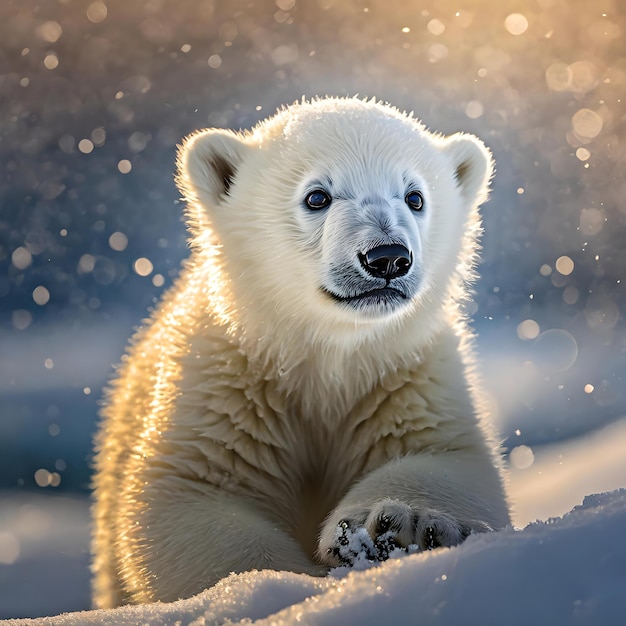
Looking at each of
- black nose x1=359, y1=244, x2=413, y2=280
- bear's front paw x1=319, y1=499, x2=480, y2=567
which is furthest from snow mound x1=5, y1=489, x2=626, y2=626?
black nose x1=359, y1=244, x2=413, y2=280

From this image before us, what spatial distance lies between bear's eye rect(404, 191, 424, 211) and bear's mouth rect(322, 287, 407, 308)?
1.42 ft

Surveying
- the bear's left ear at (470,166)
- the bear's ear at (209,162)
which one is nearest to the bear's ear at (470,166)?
the bear's left ear at (470,166)

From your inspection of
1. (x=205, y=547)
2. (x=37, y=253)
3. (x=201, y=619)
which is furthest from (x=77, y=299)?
(x=201, y=619)

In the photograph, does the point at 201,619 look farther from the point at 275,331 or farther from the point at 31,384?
the point at 31,384

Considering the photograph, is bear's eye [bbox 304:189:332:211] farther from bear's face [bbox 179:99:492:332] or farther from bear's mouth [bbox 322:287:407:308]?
bear's mouth [bbox 322:287:407:308]

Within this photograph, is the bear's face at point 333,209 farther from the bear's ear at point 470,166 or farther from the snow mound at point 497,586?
the snow mound at point 497,586

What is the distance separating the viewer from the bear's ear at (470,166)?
3.49 meters

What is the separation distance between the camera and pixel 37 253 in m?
10.6

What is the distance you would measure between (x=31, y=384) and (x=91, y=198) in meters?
2.54

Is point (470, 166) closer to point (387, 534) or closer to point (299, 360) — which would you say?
point (299, 360)

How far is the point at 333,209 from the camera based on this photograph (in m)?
2.85

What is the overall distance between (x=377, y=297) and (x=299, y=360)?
491 mm

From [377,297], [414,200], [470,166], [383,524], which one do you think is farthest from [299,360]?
[470,166]

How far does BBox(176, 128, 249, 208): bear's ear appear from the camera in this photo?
10.5ft
